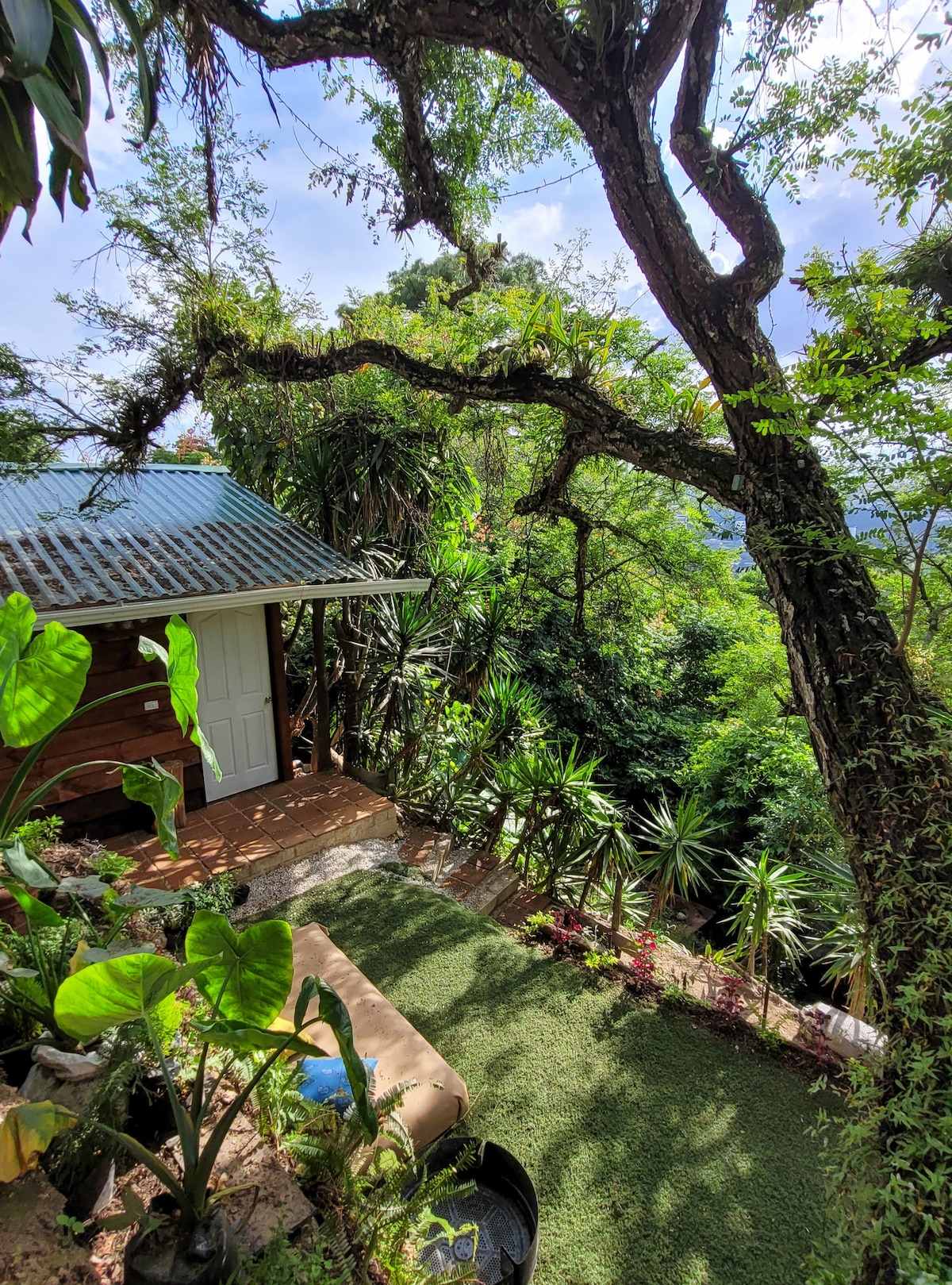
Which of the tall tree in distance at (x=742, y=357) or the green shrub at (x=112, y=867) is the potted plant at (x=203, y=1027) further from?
the green shrub at (x=112, y=867)

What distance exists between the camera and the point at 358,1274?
5.27 ft

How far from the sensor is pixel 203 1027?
4.24 feet

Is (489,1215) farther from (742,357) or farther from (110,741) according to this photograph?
(110,741)

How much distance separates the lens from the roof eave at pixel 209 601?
3600 millimetres

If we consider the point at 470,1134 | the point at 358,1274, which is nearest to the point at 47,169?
the point at 358,1274

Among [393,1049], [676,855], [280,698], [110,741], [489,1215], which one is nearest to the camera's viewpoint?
[489,1215]

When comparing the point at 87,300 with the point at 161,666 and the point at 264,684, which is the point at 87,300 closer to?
the point at 161,666

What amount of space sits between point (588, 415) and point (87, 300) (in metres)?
4.02

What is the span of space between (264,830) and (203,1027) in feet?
12.3

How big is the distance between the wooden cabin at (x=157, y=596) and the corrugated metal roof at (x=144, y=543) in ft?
0.05

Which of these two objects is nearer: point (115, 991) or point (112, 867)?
point (115, 991)

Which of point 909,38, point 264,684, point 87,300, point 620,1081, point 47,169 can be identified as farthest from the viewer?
point 264,684

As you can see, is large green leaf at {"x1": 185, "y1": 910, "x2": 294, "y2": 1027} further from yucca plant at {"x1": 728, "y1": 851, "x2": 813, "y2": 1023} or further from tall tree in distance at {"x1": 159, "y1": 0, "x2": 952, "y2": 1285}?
yucca plant at {"x1": 728, "y1": 851, "x2": 813, "y2": 1023}

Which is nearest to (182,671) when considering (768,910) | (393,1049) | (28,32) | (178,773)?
(28,32)
